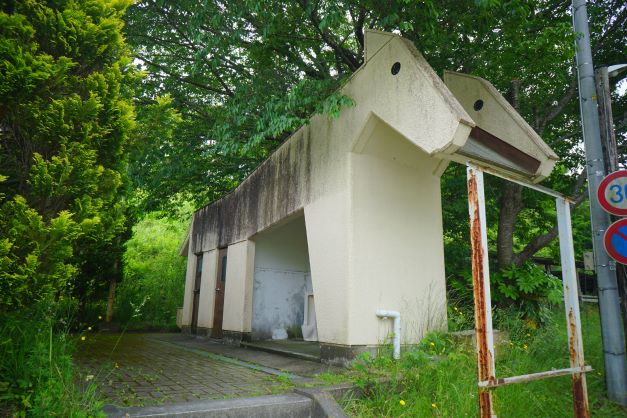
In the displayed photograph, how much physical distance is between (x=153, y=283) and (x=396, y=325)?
12.8 metres

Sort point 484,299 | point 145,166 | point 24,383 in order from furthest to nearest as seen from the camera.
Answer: point 145,166 → point 484,299 → point 24,383

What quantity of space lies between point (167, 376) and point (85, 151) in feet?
9.52

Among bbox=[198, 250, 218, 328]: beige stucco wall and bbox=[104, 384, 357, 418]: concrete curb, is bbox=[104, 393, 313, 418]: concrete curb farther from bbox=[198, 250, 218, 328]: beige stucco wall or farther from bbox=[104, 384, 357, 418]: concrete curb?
bbox=[198, 250, 218, 328]: beige stucco wall

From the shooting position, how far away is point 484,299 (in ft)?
11.3

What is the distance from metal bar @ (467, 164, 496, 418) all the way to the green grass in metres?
0.89

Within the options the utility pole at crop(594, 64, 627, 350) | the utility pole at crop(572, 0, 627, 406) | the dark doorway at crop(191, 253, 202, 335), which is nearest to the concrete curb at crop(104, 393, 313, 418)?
the utility pole at crop(572, 0, 627, 406)

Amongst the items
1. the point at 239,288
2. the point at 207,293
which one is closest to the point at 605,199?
the point at 239,288

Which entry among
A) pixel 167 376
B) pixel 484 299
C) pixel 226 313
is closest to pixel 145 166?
pixel 226 313

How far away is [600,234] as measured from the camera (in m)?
5.21

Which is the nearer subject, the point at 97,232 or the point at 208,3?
the point at 97,232

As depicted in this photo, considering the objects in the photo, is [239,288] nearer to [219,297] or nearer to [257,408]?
[219,297]

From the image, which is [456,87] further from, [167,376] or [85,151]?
[167,376]

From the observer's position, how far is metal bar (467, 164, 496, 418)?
3.31 meters

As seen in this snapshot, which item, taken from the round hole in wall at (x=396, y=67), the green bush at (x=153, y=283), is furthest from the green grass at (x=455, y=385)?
the green bush at (x=153, y=283)
